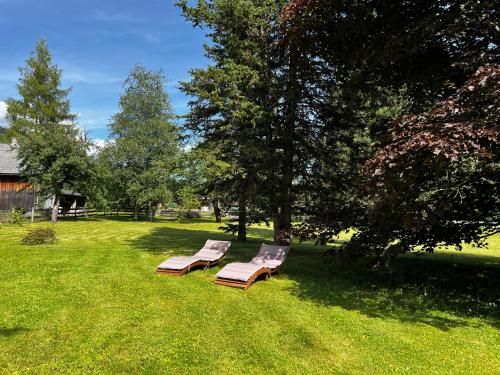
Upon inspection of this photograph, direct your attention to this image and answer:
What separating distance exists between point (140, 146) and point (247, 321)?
33116 mm

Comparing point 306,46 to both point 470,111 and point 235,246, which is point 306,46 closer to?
point 470,111

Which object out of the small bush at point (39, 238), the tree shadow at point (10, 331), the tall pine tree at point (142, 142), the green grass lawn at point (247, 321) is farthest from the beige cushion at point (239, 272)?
the tall pine tree at point (142, 142)

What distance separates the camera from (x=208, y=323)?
23.2ft

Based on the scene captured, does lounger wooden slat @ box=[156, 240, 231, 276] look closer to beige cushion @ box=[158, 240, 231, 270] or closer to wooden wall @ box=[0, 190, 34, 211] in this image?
beige cushion @ box=[158, 240, 231, 270]

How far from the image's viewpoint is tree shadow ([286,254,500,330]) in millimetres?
7914

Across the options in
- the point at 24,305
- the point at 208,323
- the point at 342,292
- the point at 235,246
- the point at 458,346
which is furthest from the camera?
the point at 235,246

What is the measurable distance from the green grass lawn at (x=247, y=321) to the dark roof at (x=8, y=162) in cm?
2924

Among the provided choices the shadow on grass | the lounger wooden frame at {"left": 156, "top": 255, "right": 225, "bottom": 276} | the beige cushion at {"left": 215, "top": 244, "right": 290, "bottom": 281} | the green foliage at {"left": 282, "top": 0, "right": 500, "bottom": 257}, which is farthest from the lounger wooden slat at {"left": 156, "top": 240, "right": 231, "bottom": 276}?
the green foliage at {"left": 282, "top": 0, "right": 500, "bottom": 257}

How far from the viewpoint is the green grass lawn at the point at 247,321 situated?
18.3ft

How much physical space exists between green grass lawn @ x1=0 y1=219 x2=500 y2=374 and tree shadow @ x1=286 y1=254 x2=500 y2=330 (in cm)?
4

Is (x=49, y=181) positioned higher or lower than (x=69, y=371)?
higher

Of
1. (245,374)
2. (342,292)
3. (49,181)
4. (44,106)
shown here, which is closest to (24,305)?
(245,374)

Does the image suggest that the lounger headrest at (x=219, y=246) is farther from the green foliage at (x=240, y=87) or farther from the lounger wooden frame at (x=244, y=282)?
the lounger wooden frame at (x=244, y=282)

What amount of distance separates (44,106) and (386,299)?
43895 millimetres
